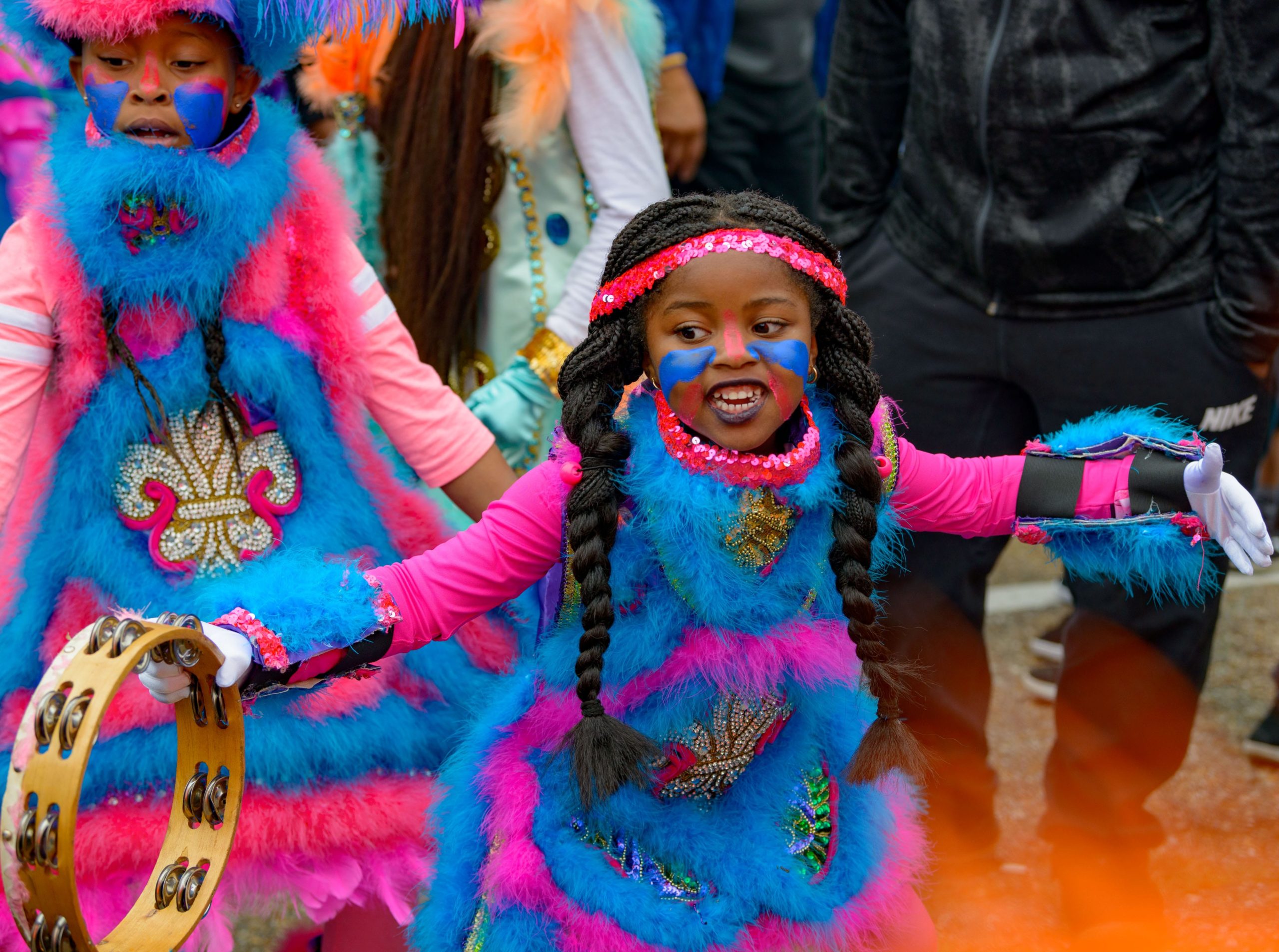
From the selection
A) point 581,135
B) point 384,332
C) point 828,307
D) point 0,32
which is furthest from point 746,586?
point 0,32

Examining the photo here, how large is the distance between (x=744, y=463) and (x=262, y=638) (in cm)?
75

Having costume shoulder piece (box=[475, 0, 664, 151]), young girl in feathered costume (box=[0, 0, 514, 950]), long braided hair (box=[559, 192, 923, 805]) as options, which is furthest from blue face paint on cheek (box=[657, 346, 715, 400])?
costume shoulder piece (box=[475, 0, 664, 151])

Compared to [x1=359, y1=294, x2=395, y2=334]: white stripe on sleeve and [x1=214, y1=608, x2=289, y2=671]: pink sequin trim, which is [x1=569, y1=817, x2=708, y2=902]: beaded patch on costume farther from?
[x1=359, y1=294, x2=395, y2=334]: white stripe on sleeve

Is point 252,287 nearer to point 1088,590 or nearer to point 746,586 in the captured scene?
point 746,586

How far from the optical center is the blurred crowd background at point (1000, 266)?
8.75ft

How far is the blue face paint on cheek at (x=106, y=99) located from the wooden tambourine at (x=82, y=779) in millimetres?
948

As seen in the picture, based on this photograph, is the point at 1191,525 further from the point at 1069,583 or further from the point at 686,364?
the point at 686,364

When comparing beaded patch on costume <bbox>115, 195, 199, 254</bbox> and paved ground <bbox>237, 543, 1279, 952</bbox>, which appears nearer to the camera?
beaded patch on costume <bbox>115, 195, 199, 254</bbox>

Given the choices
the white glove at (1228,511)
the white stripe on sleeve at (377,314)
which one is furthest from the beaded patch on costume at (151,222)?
the white glove at (1228,511)

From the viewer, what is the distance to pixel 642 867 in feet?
6.48

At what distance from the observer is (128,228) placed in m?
2.21

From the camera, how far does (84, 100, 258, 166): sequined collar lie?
223 cm

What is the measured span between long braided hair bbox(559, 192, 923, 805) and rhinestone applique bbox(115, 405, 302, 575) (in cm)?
60

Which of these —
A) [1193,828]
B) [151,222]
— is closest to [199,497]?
[151,222]
